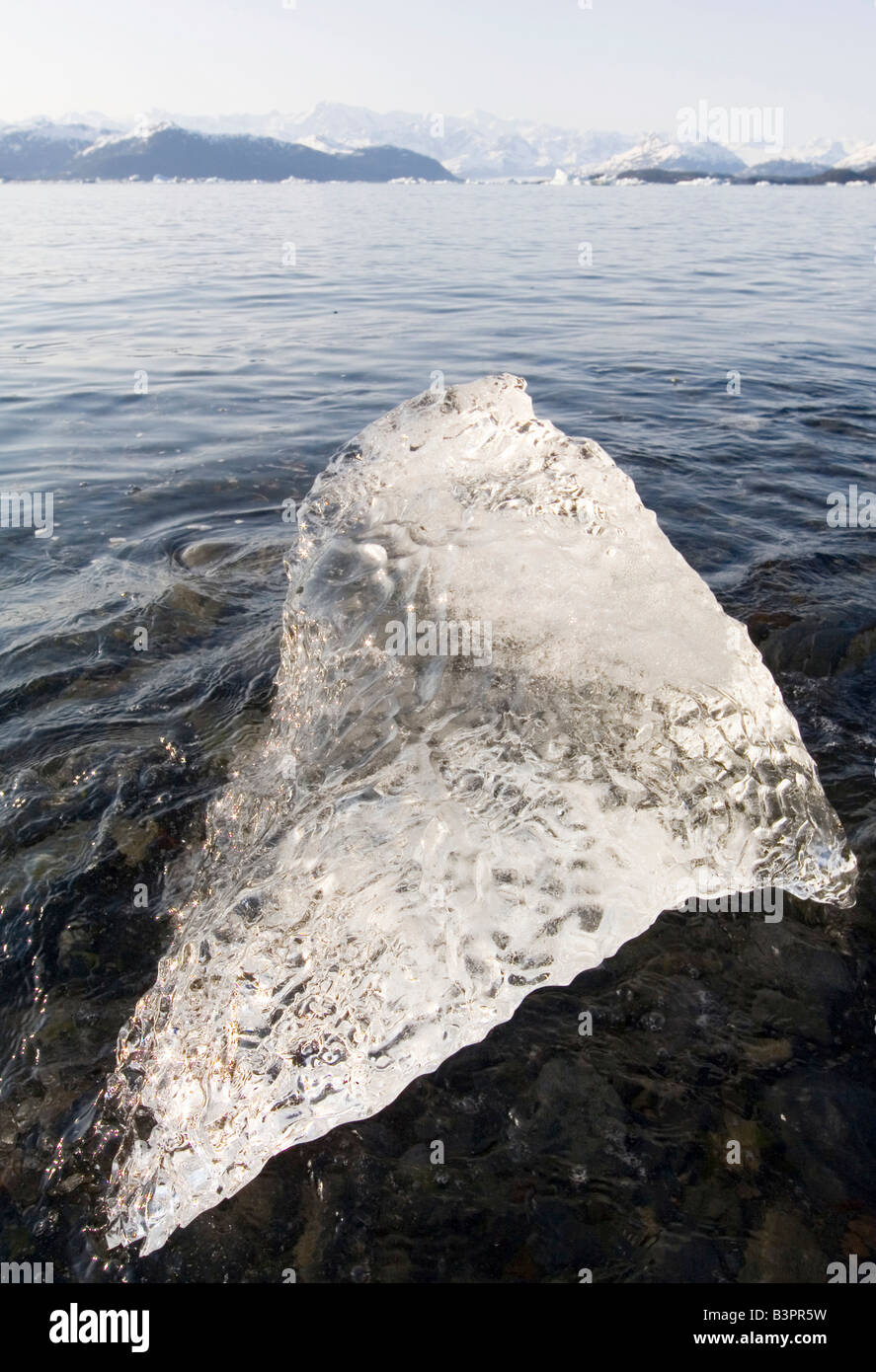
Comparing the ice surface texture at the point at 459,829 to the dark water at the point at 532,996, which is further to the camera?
the ice surface texture at the point at 459,829

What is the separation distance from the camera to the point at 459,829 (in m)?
3.14

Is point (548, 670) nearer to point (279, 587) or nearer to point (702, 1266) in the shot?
point (702, 1266)

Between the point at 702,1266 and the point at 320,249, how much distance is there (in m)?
36.0

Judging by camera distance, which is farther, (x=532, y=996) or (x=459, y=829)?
(x=532, y=996)

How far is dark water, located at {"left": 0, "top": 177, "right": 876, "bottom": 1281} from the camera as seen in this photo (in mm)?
2637

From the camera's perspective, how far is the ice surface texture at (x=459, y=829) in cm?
278

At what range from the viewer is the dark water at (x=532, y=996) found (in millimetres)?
2637

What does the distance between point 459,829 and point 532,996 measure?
0.81m

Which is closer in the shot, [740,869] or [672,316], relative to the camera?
[740,869]

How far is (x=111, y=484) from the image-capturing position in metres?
8.95

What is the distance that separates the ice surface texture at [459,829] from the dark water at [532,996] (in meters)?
0.21

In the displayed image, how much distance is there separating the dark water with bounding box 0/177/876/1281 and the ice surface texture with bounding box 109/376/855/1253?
21 centimetres

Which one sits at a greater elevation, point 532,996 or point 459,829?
point 459,829
